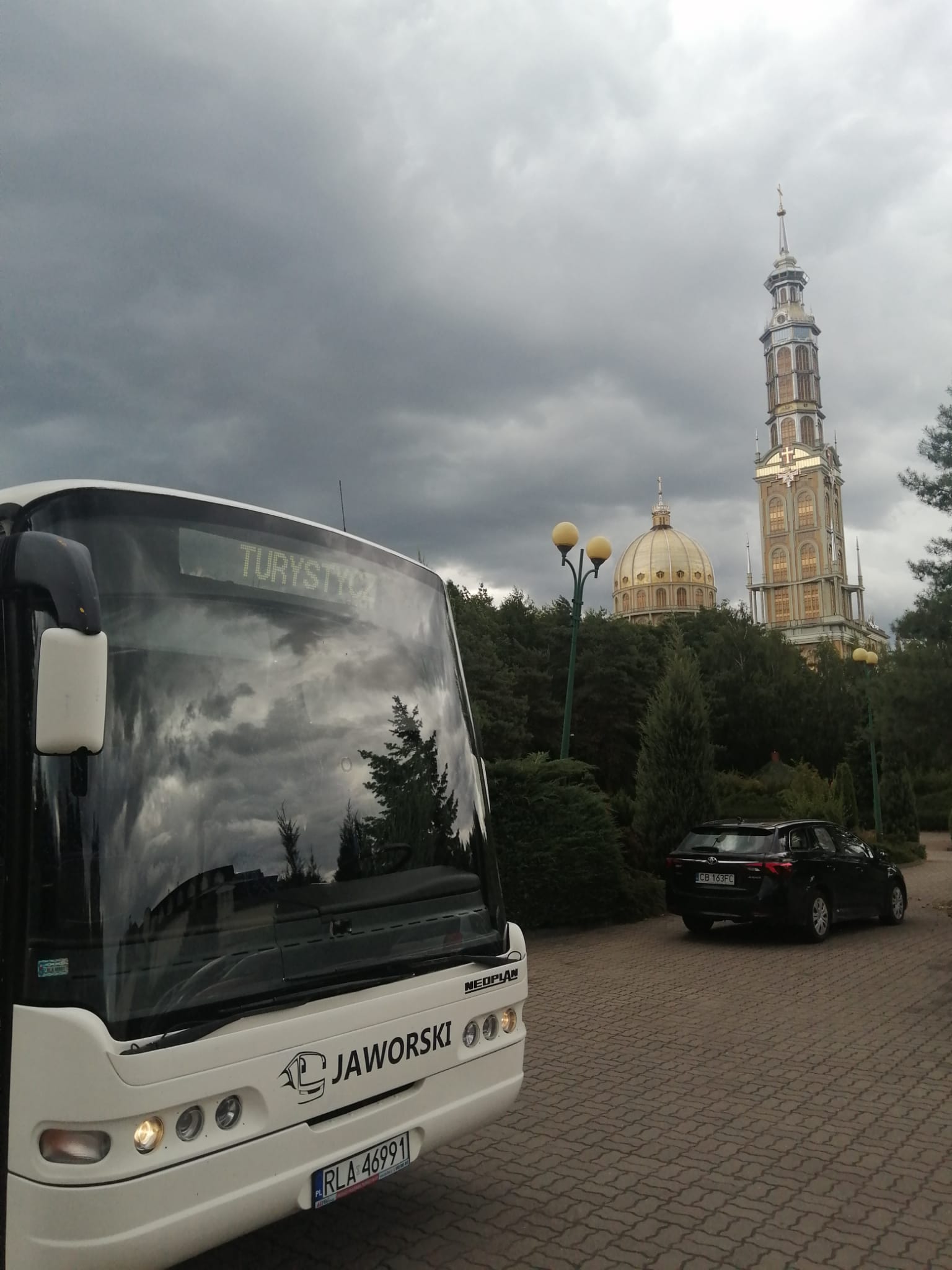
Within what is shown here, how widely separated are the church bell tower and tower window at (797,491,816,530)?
78mm

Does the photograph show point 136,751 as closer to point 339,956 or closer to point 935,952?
point 339,956

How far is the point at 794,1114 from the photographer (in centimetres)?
603

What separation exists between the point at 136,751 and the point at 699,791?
53.5 ft

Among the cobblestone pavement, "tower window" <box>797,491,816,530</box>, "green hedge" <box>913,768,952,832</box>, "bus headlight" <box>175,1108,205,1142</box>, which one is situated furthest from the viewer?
"tower window" <box>797,491,816,530</box>

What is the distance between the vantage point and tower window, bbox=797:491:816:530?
421 ft

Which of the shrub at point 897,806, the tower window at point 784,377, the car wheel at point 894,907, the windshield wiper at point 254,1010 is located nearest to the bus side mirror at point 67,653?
the windshield wiper at point 254,1010

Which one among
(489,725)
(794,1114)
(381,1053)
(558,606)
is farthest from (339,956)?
(558,606)

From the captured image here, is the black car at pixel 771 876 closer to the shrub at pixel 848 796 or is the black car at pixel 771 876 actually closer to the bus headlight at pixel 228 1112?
the bus headlight at pixel 228 1112

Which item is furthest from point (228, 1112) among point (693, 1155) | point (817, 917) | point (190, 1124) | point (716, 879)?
point (817, 917)

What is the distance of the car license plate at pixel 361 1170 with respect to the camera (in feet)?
11.6

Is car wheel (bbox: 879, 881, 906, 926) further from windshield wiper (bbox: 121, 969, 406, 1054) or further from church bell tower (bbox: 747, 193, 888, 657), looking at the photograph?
church bell tower (bbox: 747, 193, 888, 657)

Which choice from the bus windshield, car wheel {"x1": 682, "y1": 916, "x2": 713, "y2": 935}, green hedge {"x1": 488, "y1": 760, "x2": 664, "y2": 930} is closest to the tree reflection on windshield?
the bus windshield

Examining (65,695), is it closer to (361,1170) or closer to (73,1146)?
(73,1146)

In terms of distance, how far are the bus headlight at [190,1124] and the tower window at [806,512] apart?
132662 mm
